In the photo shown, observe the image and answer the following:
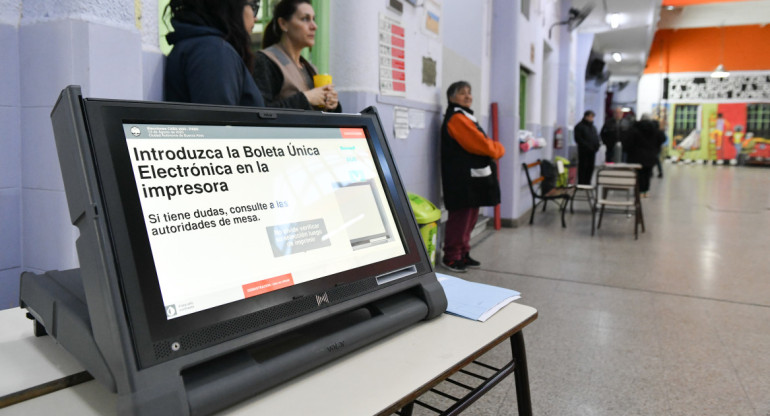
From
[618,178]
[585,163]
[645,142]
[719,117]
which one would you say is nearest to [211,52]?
[618,178]

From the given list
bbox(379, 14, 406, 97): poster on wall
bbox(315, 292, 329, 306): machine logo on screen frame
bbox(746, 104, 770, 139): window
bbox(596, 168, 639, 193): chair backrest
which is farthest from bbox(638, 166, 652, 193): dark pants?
bbox(746, 104, 770, 139): window

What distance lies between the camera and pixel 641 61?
1648 centimetres

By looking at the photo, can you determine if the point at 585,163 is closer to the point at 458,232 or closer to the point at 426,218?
the point at 458,232

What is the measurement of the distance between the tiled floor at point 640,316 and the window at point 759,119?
12.8m

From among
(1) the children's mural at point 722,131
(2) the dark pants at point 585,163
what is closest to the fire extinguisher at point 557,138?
(2) the dark pants at point 585,163

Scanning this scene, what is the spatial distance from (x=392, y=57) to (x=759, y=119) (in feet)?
57.1

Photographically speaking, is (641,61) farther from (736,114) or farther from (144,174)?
(144,174)

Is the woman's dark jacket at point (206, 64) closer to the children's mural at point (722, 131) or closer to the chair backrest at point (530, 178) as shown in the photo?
the chair backrest at point (530, 178)

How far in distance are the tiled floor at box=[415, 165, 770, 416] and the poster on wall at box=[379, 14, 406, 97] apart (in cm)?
143

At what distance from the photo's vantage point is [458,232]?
4035 mm

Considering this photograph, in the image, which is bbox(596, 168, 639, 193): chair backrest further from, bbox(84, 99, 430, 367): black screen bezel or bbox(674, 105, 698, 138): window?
bbox(674, 105, 698, 138): window

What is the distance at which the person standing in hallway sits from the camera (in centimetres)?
387

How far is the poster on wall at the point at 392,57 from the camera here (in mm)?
3230

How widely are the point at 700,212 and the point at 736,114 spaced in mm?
11947
